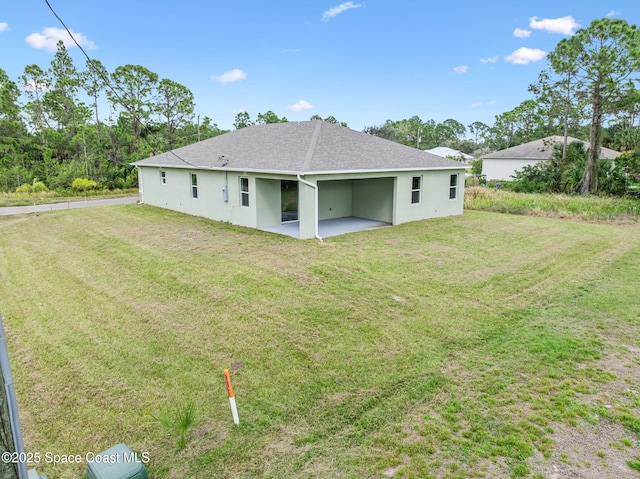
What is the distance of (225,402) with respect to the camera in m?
4.75

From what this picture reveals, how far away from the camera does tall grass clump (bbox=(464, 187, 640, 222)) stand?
669 inches

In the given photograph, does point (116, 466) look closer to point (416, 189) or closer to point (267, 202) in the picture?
point (267, 202)

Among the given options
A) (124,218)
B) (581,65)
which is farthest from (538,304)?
(581,65)

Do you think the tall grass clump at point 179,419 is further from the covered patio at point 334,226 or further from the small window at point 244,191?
the small window at point 244,191

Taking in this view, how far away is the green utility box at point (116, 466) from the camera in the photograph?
11.0 feet

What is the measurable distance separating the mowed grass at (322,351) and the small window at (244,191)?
340 centimetres

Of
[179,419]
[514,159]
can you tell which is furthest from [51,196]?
[514,159]

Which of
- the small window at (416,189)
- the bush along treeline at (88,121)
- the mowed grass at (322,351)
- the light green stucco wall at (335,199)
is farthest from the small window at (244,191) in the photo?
the bush along treeline at (88,121)

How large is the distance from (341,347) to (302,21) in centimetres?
1976

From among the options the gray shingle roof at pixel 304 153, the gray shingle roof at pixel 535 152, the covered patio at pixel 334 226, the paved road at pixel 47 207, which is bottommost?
the covered patio at pixel 334 226

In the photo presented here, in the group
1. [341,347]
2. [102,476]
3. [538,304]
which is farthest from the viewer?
[538,304]

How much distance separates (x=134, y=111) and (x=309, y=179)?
90.3 ft

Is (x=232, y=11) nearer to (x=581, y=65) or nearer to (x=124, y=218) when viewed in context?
(x=124, y=218)

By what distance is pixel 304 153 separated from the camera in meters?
13.7
